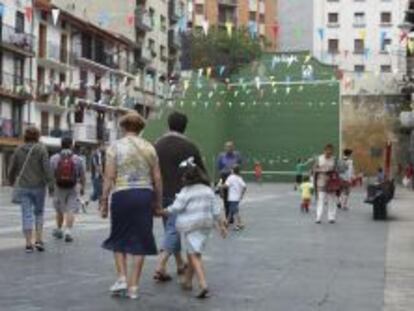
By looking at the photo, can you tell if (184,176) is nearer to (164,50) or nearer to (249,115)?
(249,115)

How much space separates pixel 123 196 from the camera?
8492mm

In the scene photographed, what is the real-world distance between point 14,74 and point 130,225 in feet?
150

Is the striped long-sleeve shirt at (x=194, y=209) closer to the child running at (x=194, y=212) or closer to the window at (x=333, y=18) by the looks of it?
the child running at (x=194, y=212)

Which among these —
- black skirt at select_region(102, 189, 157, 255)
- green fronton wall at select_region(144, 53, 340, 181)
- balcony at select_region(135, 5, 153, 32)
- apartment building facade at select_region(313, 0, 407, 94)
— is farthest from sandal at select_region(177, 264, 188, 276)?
apartment building facade at select_region(313, 0, 407, 94)

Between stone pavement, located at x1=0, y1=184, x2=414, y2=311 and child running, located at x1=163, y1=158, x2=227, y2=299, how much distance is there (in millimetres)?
403

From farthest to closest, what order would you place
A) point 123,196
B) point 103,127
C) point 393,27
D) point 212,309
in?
point 393,27 < point 103,127 < point 123,196 < point 212,309

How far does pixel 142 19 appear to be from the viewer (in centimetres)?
7038

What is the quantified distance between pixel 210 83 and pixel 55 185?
4387 centimetres

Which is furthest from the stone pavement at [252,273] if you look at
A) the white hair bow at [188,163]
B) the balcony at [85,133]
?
the balcony at [85,133]

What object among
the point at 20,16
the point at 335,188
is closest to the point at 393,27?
the point at 20,16

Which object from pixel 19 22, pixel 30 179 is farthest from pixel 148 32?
pixel 30 179

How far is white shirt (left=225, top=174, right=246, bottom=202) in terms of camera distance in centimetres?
1745

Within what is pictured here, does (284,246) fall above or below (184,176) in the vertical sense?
below

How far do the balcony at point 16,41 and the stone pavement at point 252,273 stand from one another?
35715 mm
